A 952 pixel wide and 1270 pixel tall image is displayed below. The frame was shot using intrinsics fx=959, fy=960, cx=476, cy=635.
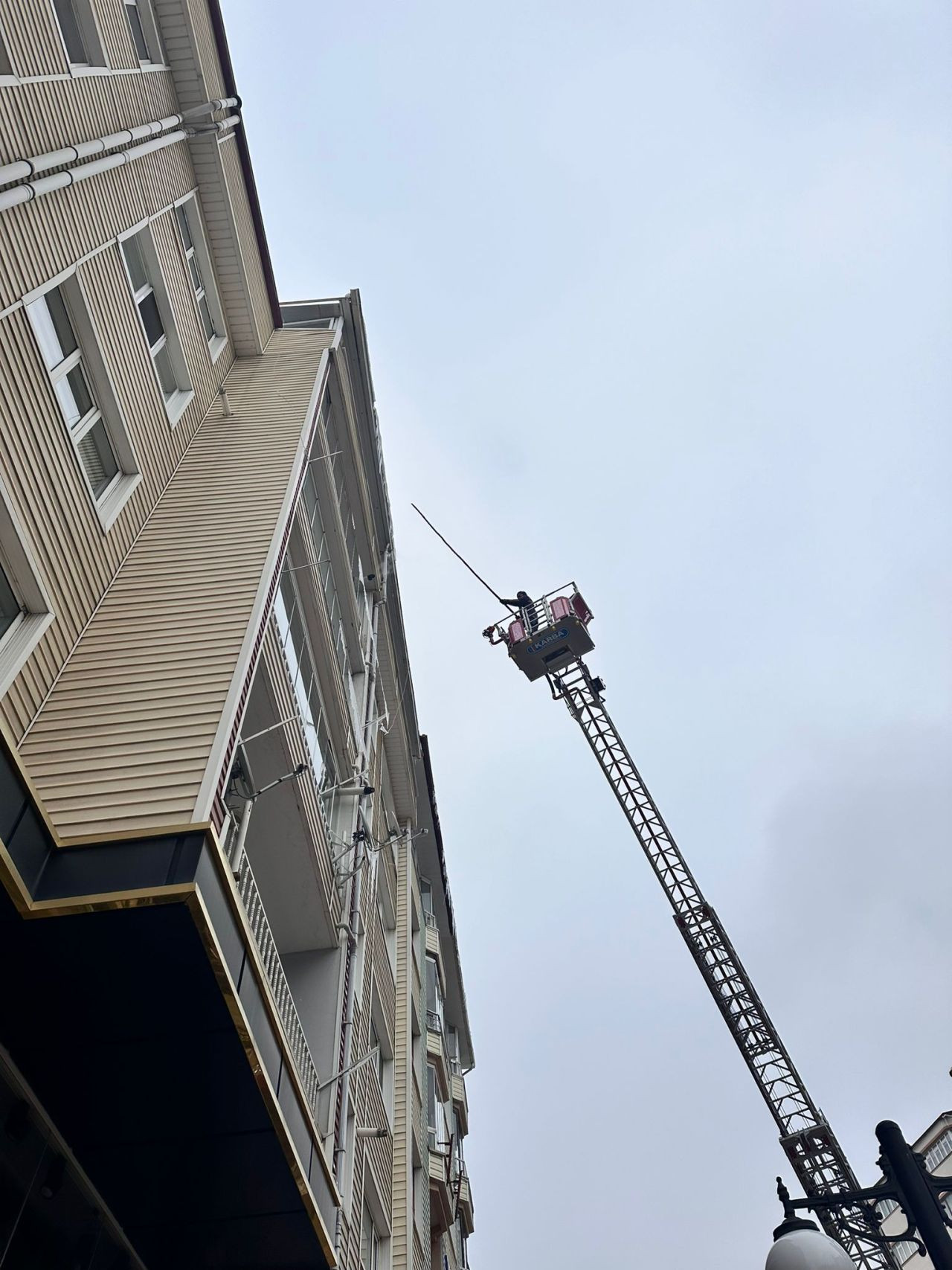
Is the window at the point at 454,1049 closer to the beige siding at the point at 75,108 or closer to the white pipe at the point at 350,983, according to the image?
the white pipe at the point at 350,983

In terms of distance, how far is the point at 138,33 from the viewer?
1745 centimetres

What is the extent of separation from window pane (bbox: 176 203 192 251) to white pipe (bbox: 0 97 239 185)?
1515 mm

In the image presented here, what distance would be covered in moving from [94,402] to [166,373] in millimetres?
4114

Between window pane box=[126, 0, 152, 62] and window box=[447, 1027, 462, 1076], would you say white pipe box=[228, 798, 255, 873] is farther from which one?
window box=[447, 1027, 462, 1076]

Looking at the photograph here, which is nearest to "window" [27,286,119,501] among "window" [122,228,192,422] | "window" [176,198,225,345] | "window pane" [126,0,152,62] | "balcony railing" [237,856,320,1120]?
"window" [122,228,192,422]

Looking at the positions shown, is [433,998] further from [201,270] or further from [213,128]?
[213,128]

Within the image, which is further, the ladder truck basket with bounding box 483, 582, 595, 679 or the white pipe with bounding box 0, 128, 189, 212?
the ladder truck basket with bounding box 483, 582, 595, 679

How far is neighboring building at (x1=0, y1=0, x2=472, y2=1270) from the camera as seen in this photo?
9.02 metres

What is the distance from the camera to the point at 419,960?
34000 millimetres

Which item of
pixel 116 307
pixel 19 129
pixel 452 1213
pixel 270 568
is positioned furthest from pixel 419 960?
pixel 19 129

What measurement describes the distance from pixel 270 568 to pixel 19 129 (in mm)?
6341

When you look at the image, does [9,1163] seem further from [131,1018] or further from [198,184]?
[198,184]

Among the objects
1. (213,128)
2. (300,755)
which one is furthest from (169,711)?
(213,128)

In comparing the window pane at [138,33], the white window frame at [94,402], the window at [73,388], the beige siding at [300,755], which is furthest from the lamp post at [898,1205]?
the window pane at [138,33]
